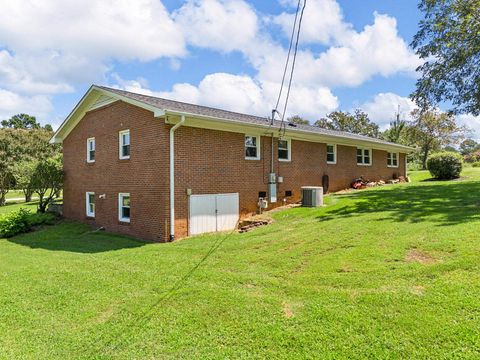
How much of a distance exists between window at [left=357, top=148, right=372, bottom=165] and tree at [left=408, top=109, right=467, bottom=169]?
2051 cm

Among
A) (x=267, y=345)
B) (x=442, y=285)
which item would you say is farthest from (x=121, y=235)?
(x=442, y=285)

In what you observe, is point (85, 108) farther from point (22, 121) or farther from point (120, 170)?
point (22, 121)

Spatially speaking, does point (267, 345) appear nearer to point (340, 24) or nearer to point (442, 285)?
point (442, 285)

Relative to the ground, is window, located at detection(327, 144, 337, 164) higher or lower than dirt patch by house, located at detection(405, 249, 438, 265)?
higher

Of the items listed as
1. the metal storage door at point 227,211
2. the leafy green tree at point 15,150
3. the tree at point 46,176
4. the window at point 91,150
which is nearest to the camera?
the metal storage door at point 227,211

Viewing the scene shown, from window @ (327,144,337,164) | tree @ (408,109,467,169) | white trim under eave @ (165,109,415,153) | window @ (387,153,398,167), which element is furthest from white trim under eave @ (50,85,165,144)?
tree @ (408,109,467,169)

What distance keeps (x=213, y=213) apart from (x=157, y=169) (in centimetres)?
248

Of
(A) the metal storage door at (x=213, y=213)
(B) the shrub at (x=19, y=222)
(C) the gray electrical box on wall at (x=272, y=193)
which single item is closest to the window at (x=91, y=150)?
(B) the shrub at (x=19, y=222)

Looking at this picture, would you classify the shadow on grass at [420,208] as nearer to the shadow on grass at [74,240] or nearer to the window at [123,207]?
→ the shadow on grass at [74,240]

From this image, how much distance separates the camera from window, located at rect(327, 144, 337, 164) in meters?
17.6

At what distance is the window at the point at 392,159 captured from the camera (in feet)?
76.2

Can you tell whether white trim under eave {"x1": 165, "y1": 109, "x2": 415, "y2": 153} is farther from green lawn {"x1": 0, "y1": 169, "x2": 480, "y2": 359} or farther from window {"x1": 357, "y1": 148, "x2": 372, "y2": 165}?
green lawn {"x1": 0, "y1": 169, "x2": 480, "y2": 359}

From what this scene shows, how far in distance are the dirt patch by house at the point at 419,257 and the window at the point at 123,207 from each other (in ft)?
33.0

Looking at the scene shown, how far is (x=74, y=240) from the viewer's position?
1204 cm
